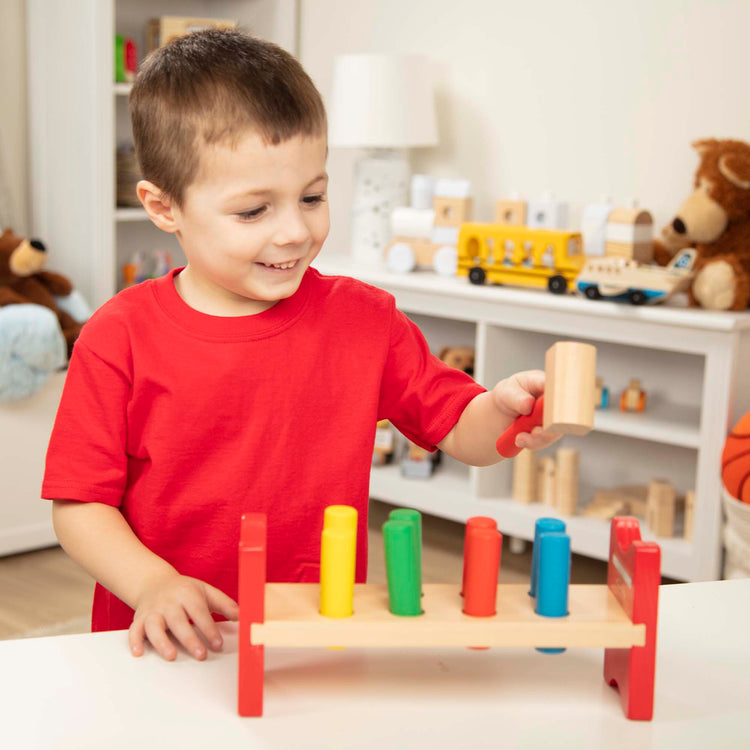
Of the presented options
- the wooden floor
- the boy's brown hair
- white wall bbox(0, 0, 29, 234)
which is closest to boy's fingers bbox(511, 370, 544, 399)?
the boy's brown hair

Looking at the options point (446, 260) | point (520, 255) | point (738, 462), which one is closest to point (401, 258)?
point (446, 260)

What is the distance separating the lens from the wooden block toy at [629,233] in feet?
7.72

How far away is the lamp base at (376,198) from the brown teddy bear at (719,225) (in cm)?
75

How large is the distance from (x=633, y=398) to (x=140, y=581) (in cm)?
186

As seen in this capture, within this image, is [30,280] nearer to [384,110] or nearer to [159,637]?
[384,110]

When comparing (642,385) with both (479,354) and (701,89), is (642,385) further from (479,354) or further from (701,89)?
(701,89)

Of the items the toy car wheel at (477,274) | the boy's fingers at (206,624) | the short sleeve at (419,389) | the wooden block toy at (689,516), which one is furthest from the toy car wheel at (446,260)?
the boy's fingers at (206,624)

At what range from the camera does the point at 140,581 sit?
82cm

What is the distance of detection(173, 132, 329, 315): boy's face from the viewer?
32.7 inches

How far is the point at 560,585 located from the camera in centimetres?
68

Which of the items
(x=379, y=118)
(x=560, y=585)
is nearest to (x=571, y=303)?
(x=379, y=118)

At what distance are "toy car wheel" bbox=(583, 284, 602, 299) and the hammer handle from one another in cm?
154

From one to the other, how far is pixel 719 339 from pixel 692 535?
0.44m

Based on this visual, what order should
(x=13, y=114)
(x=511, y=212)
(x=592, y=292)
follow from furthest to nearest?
(x=13, y=114) → (x=511, y=212) → (x=592, y=292)
